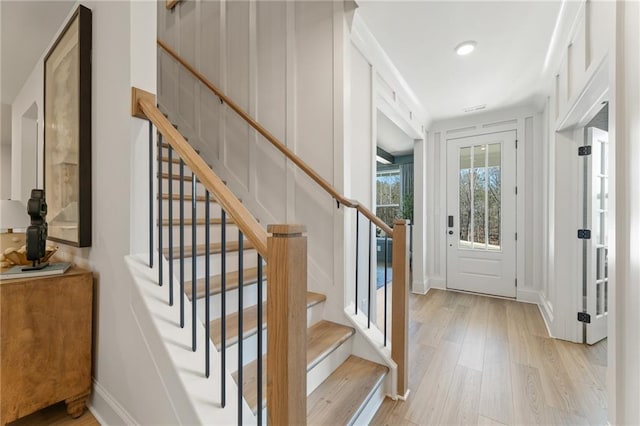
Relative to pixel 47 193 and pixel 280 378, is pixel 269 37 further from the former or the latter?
pixel 280 378

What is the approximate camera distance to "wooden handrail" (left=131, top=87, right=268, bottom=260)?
2.83 feet

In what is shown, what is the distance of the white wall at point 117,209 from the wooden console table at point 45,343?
0.06m

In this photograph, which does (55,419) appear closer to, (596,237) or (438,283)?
(596,237)

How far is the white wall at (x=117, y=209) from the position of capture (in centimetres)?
123

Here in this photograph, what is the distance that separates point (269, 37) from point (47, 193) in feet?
6.59

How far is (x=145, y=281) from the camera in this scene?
1.22 meters

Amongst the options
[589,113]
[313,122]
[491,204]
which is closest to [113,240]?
[313,122]

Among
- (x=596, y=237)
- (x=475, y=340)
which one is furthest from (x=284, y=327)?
(x=596, y=237)

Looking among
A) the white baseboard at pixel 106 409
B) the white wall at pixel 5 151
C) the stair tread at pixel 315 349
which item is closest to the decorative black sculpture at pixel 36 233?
the white baseboard at pixel 106 409

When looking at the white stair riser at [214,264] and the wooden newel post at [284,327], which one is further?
the white stair riser at [214,264]

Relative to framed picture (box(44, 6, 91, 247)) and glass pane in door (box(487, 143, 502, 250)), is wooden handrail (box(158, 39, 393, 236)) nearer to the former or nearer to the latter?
framed picture (box(44, 6, 91, 247))

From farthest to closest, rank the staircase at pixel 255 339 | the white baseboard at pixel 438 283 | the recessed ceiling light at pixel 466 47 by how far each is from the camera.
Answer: the white baseboard at pixel 438 283, the recessed ceiling light at pixel 466 47, the staircase at pixel 255 339

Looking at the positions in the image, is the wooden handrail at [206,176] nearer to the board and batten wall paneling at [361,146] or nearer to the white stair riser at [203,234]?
the white stair riser at [203,234]

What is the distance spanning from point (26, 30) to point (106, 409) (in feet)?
9.13
